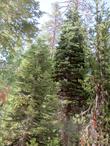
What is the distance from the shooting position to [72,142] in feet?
65.4

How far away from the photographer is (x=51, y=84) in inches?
658

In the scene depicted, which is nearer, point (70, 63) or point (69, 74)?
point (69, 74)

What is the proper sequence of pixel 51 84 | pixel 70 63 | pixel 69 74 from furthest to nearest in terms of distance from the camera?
1. pixel 70 63
2. pixel 69 74
3. pixel 51 84

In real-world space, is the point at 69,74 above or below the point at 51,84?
above

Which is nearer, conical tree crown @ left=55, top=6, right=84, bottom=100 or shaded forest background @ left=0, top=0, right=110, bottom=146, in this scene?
shaded forest background @ left=0, top=0, right=110, bottom=146

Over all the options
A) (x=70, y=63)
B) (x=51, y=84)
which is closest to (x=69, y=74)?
(x=70, y=63)

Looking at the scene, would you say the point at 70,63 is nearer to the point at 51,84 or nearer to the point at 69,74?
the point at 69,74

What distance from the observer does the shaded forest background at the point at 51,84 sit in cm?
1322

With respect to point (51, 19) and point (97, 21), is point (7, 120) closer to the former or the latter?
point (97, 21)

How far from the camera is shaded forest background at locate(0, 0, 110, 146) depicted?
13.2 meters

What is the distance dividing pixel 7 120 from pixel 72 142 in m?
5.86

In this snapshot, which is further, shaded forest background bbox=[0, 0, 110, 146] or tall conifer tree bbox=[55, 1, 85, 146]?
tall conifer tree bbox=[55, 1, 85, 146]

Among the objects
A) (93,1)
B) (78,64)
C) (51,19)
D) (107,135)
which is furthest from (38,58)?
(51,19)

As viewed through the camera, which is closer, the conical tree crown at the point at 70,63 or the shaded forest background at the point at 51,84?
the shaded forest background at the point at 51,84
